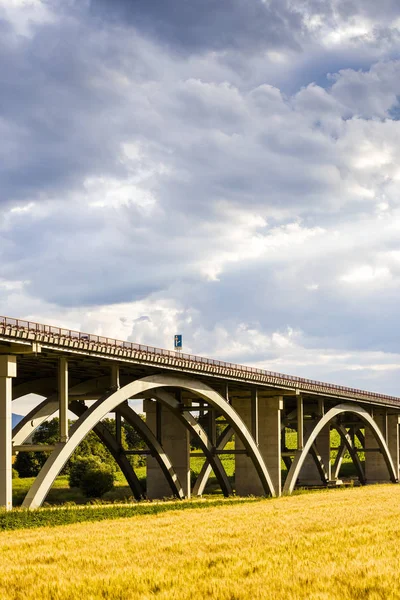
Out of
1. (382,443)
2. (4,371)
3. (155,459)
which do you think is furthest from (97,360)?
(382,443)

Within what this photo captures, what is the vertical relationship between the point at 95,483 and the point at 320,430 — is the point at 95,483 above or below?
below

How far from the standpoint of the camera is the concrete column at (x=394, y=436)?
110875 millimetres

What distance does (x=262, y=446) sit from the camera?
75125mm

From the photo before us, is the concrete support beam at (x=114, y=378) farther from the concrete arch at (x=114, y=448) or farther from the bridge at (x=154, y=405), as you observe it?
→ the concrete arch at (x=114, y=448)

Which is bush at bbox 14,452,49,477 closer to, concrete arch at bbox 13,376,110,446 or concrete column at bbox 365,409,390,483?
concrete arch at bbox 13,376,110,446

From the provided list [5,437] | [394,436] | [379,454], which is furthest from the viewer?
[394,436]

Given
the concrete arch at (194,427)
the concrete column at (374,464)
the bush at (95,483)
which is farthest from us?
the concrete column at (374,464)

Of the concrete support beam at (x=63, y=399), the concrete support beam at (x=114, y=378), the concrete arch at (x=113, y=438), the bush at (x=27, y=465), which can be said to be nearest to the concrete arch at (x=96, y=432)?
the concrete arch at (x=113, y=438)

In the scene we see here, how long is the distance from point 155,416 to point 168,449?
2.93 m

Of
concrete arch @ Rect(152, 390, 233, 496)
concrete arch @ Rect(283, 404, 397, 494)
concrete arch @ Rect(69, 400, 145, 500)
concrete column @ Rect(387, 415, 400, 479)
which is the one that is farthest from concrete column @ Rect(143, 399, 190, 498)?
concrete column @ Rect(387, 415, 400, 479)

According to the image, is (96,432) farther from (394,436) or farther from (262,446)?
(394,436)

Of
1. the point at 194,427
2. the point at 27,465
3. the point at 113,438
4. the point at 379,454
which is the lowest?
the point at 27,465

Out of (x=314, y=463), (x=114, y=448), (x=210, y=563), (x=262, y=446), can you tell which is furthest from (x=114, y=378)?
(x=314, y=463)

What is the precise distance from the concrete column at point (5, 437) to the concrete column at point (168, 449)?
89.7 ft
